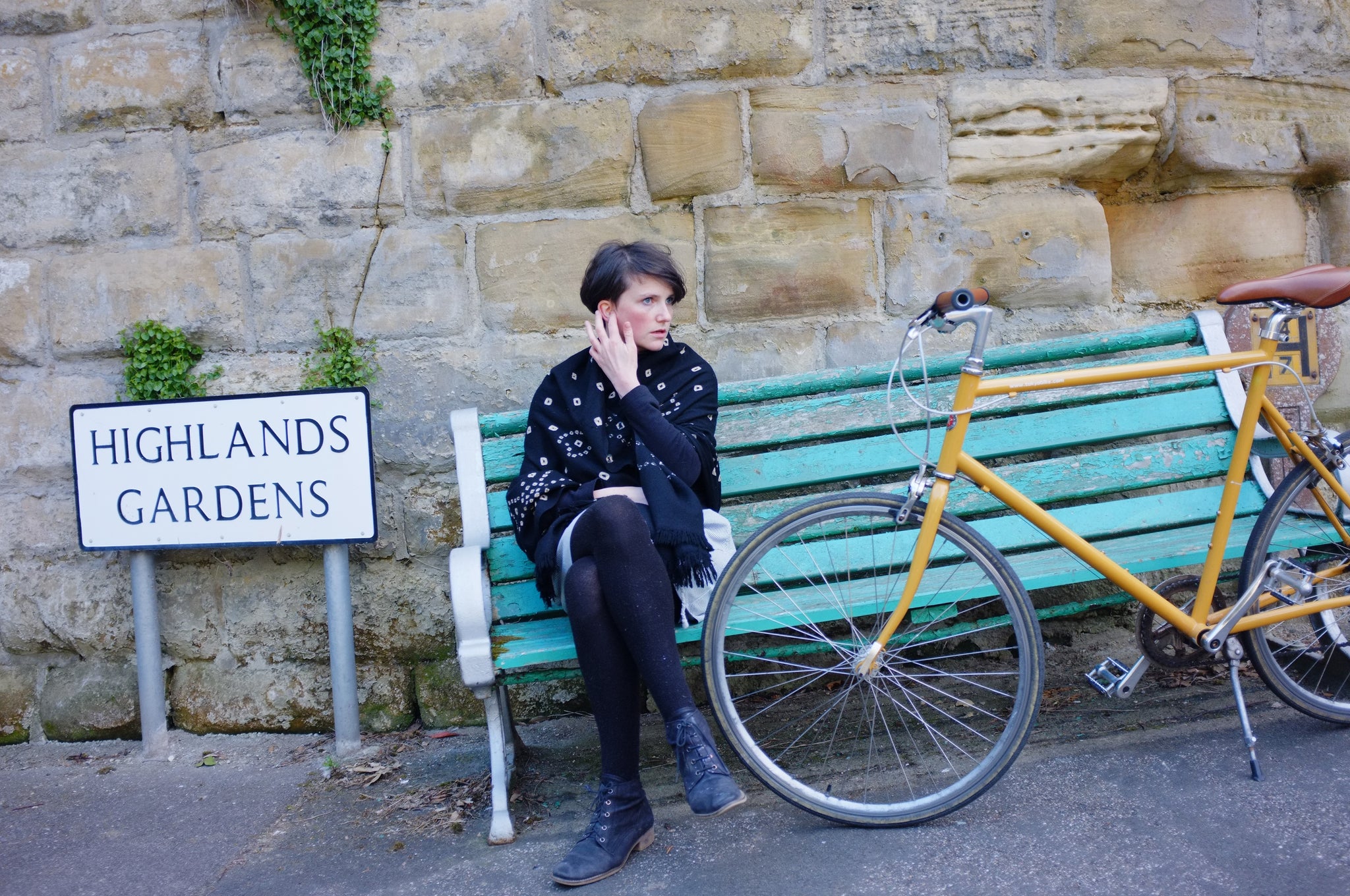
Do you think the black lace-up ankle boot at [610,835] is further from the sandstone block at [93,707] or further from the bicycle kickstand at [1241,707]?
the sandstone block at [93,707]

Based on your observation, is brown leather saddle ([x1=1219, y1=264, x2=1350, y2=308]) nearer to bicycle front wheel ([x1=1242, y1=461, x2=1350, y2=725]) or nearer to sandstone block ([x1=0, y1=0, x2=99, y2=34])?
bicycle front wheel ([x1=1242, y1=461, x2=1350, y2=725])

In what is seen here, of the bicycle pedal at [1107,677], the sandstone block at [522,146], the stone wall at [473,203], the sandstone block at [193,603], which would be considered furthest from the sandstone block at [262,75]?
the bicycle pedal at [1107,677]

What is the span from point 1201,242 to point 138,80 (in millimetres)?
3289

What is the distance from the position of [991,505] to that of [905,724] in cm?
62

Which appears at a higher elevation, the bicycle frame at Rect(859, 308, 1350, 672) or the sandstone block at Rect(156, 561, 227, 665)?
the bicycle frame at Rect(859, 308, 1350, 672)

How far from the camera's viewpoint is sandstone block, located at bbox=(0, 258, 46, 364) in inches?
121

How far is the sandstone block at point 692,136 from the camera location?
2975 mm

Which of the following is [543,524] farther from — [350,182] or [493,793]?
[350,182]

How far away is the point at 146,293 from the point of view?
305 cm

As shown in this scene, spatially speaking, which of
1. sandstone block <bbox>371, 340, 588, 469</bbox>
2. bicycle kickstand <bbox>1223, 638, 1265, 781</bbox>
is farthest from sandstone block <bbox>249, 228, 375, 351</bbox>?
bicycle kickstand <bbox>1223, 638, 1265, 781</bbox>

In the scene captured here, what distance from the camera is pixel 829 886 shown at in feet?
6.40

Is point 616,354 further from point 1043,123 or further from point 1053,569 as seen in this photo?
point 1043,123

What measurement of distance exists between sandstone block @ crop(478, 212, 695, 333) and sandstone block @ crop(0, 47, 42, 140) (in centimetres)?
140

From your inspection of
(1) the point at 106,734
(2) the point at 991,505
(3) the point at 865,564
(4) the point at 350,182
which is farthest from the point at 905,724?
(1) the point at 106,734
